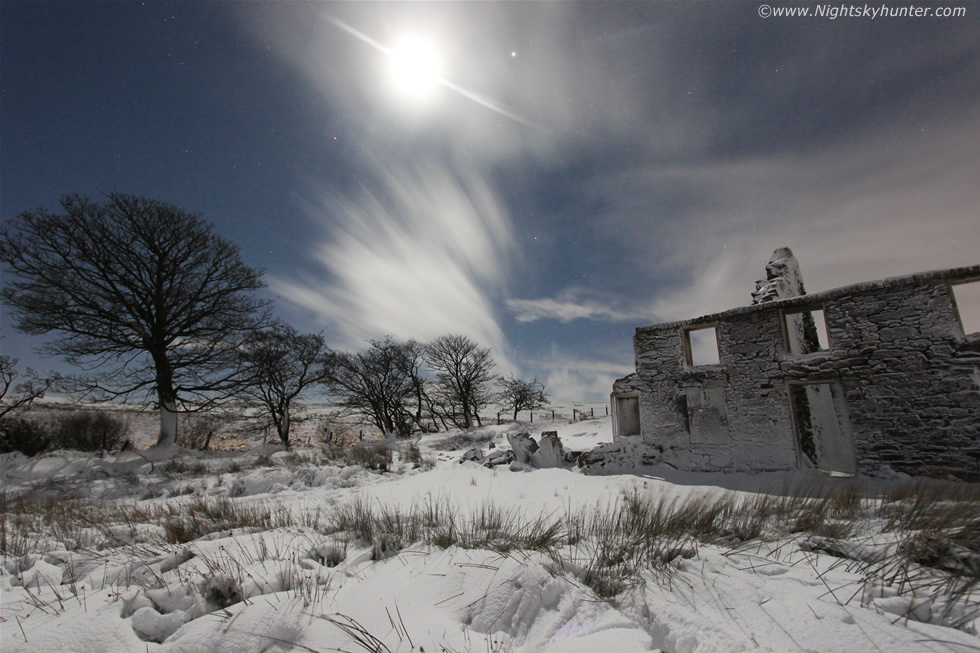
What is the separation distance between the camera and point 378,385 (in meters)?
25.6

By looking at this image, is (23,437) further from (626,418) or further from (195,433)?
(626,418)

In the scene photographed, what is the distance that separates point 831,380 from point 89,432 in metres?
28.6

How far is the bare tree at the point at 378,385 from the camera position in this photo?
24.7 m

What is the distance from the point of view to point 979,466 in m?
7.36

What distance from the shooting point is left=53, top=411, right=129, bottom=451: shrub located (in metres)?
16.6

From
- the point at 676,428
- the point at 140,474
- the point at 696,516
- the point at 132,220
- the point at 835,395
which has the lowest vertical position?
the point at 140,474

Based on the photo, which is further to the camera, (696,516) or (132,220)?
(132,220)

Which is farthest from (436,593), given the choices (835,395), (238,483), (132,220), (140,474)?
(132,220)

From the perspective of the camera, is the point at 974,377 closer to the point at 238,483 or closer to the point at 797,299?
the point at 797,299

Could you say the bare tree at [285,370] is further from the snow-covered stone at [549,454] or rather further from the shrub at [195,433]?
the snow-covered stone at [549,454]

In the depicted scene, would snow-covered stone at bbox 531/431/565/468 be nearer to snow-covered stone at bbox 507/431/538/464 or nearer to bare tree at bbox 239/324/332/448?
snow-covered stone at bbox 507/431/538/464

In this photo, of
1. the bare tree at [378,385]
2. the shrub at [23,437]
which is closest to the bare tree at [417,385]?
the bare tree at [378,385]

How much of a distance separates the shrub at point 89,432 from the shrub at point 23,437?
1030mm

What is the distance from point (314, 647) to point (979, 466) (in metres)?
11.9
